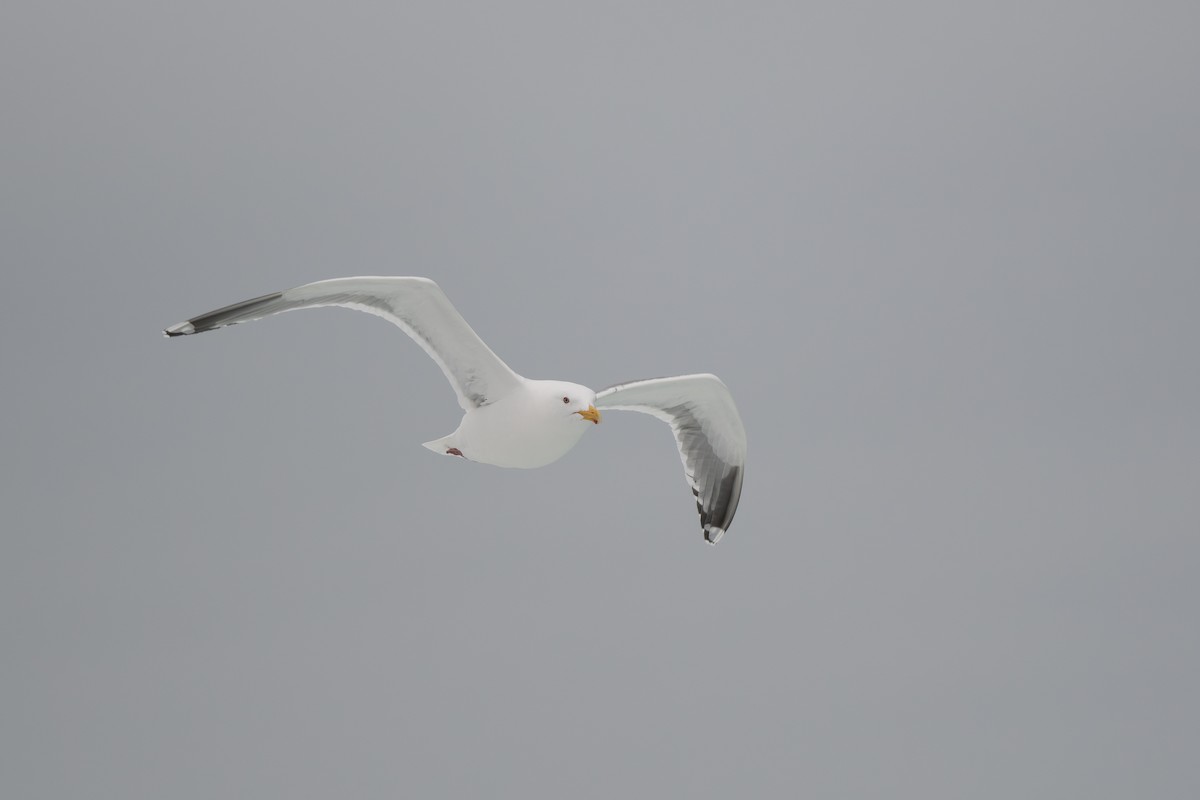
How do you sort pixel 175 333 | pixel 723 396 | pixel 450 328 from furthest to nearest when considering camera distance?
pixel 723 396, pixel 450 328, pixel 175 333

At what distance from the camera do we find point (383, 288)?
852cm

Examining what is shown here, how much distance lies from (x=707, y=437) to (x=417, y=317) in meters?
2.96

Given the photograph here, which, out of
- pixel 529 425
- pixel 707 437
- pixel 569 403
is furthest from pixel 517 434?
pixel 707 437

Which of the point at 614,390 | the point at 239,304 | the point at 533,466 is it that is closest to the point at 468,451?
the point at 533,466

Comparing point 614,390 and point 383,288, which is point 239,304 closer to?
point 383,288

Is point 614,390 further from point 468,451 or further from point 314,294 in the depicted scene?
point 314,294

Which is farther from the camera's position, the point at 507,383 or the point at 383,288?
the point at 507,383

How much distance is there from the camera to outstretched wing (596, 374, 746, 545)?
33.6 ft

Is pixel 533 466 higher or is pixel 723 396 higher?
pixel 723 396

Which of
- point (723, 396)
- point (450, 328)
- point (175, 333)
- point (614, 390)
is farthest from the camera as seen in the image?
point (723, 396)

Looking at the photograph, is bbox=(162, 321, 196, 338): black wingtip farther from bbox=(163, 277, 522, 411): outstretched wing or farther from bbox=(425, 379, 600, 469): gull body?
bbox=(425, 379, 600, 469): gull body

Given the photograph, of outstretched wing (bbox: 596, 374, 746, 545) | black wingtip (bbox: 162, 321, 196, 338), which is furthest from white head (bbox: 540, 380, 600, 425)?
black wingtip (bbox: 162, 321, 196, 338)

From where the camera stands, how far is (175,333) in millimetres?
8102

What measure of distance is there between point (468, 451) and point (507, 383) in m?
0.62
